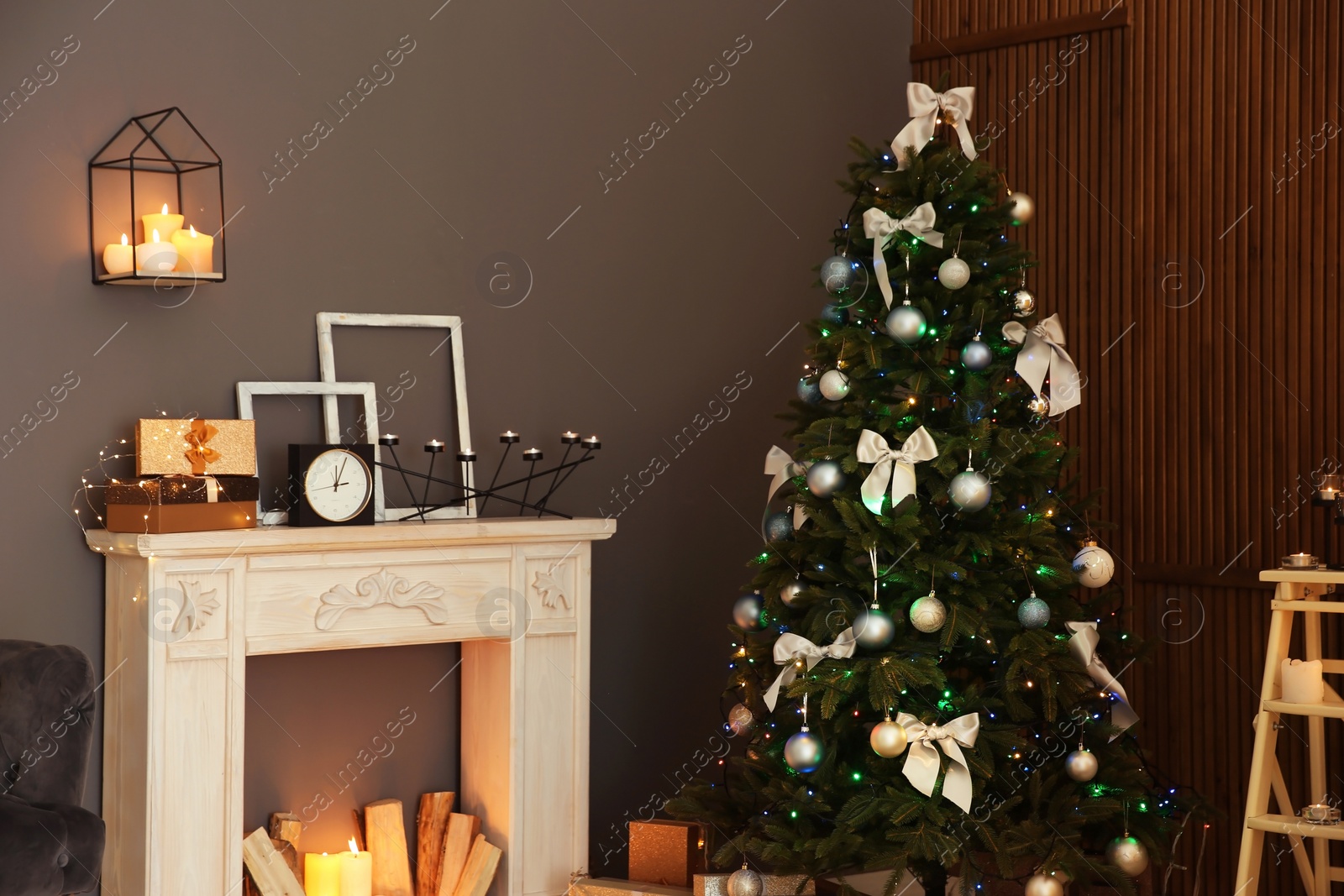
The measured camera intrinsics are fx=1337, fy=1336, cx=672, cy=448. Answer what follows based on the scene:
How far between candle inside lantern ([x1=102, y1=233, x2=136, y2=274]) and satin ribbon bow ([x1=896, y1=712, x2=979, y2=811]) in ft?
6.39

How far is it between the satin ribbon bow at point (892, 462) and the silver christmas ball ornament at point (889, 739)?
0.46m

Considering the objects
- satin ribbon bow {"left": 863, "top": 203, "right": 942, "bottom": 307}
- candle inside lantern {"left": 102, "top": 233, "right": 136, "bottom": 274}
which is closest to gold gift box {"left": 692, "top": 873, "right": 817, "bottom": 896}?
satin ribbon bow {"left": 863, "top": 203, "right": 942, "bottom": 307}

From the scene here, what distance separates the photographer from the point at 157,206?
307cm

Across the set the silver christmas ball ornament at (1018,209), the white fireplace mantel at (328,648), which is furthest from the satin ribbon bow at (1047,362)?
the white fireplace mantel at (328,648)

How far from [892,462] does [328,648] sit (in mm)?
1337

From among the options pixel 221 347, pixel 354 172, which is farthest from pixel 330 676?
pixel 354 172

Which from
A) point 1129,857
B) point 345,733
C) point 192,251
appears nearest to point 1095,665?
point 1129,857

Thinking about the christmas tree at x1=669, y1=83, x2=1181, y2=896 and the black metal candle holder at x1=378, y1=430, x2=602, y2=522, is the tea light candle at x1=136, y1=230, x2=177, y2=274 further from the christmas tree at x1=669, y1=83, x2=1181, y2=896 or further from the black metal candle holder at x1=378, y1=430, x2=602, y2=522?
the christmas tree at x1=669, y1=83, x2=1181, y2=896

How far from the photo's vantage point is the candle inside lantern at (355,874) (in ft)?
10.7

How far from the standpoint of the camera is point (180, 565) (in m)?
2.81

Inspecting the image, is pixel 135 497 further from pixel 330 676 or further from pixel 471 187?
pixel 471 187

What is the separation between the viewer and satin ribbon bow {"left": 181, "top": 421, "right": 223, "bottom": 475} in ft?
9.73

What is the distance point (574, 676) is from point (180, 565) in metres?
1.05

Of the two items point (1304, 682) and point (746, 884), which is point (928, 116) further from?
point (746, 884)
